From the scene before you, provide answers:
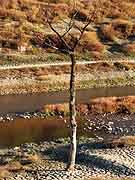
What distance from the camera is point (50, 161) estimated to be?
124 feet

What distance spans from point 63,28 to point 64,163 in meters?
66.5

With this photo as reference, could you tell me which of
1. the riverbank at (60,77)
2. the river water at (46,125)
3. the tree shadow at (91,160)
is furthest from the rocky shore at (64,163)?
the riverbank at (60,77)

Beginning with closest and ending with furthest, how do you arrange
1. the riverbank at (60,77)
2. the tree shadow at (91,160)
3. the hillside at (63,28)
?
the tree shadow at (91,160) → the riverbank at (60,77) → the hillside at (63,28)

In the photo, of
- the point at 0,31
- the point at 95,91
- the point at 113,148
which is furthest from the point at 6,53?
the point at 113,148

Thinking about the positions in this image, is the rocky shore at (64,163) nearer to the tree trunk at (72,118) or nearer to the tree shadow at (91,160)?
the tree shadow at (91,160)

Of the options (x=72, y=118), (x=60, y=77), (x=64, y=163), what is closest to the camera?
(x=72, y=118)

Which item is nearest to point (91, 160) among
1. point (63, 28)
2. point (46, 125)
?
point (46, 125)

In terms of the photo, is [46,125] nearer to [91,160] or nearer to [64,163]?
[91,160]

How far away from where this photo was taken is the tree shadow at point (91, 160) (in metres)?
35.1

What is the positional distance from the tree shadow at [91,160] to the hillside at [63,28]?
42.9 metres

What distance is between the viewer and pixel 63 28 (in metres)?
102

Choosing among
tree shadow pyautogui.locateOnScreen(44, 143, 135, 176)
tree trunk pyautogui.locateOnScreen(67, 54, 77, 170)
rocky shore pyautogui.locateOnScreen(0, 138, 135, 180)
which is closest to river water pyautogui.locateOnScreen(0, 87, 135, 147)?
rocky shore pyautogui.locateOnScreen(0, 138, 135, 180)

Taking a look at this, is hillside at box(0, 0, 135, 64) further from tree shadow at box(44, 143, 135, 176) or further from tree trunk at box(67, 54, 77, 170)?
tree trunk at box(67, 54, 77, 170)

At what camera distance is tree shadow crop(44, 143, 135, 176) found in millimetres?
35125
